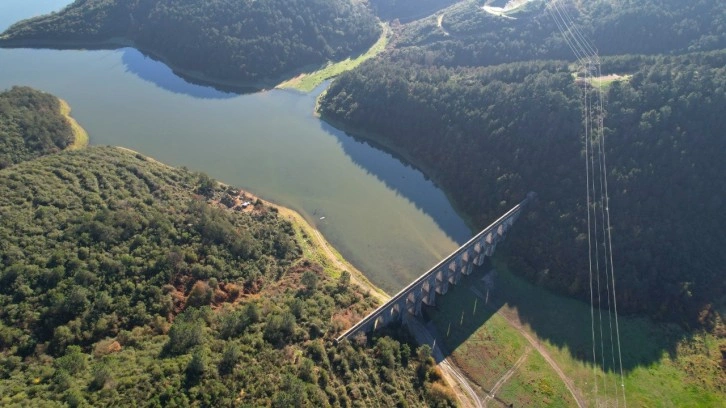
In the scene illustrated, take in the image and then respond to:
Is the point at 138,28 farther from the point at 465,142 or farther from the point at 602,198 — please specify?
the point at 602,198

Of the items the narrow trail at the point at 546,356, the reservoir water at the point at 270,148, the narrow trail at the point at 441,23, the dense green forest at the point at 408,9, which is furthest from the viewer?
the dense green forest at the point at 408,9

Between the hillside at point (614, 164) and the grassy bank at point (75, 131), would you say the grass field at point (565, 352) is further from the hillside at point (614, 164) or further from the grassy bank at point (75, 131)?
the grassy bank at point (75, 131)

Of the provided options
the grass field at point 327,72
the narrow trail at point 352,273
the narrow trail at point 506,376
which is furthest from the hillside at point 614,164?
the grass field at point 327,72

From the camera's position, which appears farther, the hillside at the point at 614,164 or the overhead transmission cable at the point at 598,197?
the hillside at the point at 614,164

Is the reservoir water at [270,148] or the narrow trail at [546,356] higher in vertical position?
the reservoir water at [270,148]

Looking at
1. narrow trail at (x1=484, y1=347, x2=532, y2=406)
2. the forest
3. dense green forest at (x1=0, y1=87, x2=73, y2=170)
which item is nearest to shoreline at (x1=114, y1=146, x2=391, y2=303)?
the forest

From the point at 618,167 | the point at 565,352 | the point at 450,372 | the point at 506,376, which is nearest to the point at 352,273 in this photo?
the point at 450,372
